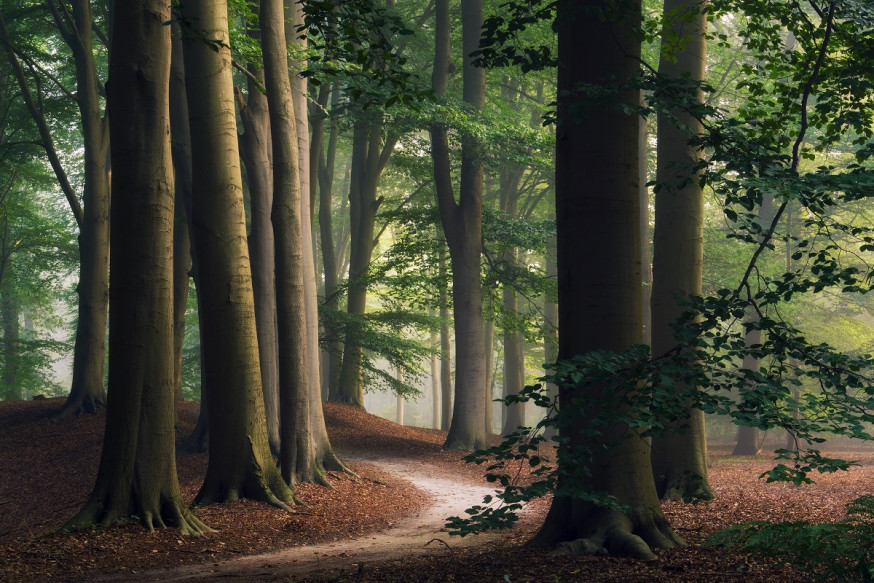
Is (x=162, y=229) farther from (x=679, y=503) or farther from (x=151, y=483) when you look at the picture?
(x=679, y=503)

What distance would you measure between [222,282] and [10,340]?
19.4 metres

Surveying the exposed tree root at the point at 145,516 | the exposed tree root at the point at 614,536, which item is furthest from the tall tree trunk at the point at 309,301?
the exposed tree root at the point at 614,536

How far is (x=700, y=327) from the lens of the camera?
4.53 meters

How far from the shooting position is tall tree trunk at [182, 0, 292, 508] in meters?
9.39

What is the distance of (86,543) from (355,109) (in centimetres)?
1245

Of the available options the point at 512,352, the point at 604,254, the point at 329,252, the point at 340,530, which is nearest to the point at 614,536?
the point at 604,254

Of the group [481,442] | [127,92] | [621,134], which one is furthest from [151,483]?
[481,442]

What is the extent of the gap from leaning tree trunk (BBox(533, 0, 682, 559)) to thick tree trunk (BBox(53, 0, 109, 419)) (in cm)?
1301

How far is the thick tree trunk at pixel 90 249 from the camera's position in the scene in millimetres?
16031

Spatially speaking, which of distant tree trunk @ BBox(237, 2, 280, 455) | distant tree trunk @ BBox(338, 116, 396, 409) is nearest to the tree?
distant tree trunk @ BBox(237, 2, 280, 455)

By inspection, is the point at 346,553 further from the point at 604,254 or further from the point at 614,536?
the point at 604,254

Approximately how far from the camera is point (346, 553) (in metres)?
7.82

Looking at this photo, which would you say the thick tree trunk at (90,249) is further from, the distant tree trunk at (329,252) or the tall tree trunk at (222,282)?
the tall tree trunk at (222,282)

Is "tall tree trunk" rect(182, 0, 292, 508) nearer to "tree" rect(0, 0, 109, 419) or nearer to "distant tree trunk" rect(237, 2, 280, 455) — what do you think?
"distant tree trunk" rect(237, 2, 280, 455)
